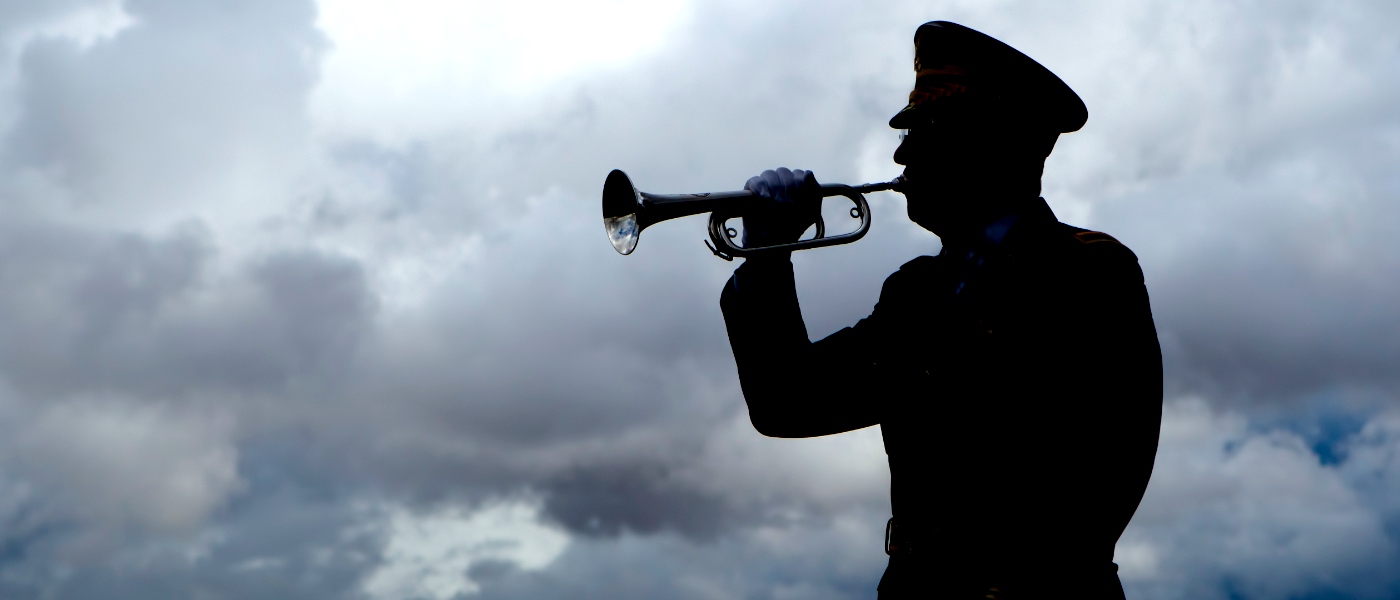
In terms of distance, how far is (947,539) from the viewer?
547 centimetres

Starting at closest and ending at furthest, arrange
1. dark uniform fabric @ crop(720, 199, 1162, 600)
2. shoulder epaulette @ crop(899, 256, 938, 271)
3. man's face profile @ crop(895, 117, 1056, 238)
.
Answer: dark uniform fabric @ crop(720, 199, 1162, 600) < man's face profile @ crop(895, 117, 1056, 238) < shoulder epaulette @ crop(899, 256, 938, 271)

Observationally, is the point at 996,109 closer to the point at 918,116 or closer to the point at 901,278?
the point at 918,116

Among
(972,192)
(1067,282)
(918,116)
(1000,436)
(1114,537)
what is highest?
(918,116)

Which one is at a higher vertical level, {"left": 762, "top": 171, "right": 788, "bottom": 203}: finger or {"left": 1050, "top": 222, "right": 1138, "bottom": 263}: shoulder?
{"left": 762, "top": 171, "right": 788, "bottom": 203}: finger

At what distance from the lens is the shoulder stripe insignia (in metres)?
5.69

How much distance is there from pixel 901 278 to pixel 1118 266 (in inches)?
58.5

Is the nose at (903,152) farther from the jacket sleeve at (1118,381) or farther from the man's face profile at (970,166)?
the jacket sleeve at (1118,381)

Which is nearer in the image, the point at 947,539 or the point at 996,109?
the point at 947,539

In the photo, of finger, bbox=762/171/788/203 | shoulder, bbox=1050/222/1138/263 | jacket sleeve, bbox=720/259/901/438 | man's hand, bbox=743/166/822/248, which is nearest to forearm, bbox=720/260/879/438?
jacket sleeve, bbox=720/259/901/438

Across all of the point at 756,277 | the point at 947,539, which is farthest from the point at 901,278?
the point at 947,539

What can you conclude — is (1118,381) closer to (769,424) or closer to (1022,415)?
(1022,415)

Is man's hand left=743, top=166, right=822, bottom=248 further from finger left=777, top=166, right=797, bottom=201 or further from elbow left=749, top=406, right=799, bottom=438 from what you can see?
elbow left=749, top=406, right=799, bottom=438

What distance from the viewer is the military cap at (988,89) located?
6.02m

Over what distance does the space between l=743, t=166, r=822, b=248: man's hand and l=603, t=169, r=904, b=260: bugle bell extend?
0.23 feet
